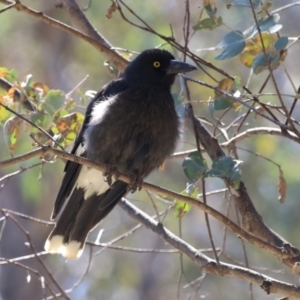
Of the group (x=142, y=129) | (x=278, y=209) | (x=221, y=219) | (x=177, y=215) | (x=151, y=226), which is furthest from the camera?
(x=278, y=209)

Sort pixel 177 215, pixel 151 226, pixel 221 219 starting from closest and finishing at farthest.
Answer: pixel 221 219, pixel 177 215, pixel 151 226

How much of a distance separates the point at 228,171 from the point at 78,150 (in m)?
1.34

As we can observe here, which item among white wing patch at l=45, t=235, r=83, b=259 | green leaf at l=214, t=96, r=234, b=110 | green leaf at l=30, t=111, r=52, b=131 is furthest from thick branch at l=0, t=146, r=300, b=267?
white wing patch at l=45, t=235, r=83, b=259

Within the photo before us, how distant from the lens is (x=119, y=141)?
372 cm

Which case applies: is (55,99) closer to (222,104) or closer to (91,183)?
(91,183)

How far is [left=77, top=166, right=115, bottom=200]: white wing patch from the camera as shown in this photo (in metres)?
4.12

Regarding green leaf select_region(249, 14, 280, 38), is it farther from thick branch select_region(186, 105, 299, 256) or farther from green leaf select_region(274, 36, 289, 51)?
thick branch select_region(186, 105, 299, 256)

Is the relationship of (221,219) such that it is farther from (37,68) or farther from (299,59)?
(37,68)

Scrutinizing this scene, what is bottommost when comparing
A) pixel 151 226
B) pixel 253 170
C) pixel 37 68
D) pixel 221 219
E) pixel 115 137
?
pixel 221 219

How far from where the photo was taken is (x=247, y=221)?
3.33 meters

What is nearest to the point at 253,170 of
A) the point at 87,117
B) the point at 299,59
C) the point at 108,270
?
the point at 299,59

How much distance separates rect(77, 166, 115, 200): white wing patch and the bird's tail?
2cm

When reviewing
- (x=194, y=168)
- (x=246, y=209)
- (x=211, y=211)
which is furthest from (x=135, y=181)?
(x=211, y=211)

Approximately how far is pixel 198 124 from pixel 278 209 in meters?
4.82
